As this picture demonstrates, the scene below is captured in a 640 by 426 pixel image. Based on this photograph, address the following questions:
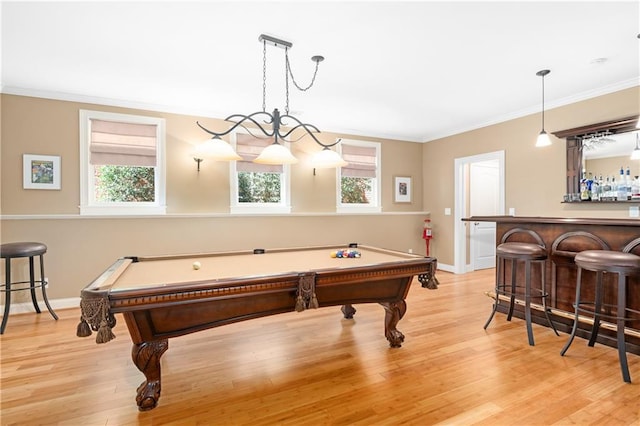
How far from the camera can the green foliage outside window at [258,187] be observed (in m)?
4.91

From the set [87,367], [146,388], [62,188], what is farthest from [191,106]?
[146,388]

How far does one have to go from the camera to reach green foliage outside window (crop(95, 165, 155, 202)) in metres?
4.18

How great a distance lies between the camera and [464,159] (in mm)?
5625

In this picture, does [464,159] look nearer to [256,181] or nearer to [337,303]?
[256,181]

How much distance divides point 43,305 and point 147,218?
4.99 ft

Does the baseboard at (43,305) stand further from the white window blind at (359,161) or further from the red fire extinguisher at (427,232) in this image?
the red fire extinguisher at (427,232)

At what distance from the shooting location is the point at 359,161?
5.81 m

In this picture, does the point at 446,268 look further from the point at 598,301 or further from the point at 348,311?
the point at 598,301

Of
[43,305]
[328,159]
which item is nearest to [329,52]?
[328,159]

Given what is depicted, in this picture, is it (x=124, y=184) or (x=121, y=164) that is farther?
(x=124, y=184)

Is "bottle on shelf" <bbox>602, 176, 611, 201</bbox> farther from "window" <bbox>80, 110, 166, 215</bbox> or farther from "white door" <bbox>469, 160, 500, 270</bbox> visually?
"window" <bbox>80, 110, 166, 215</bbox>

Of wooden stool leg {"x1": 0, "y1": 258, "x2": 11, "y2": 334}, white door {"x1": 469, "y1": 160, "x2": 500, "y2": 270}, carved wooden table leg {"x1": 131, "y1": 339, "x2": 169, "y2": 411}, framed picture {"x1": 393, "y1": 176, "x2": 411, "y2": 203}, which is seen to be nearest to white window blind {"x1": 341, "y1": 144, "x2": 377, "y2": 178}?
framed picture {"x1": 393, "y1": 176, "x2": 411, "y2": 203}

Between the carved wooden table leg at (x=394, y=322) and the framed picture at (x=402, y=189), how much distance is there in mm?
3596

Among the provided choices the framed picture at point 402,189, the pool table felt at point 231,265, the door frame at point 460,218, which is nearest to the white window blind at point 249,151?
the pool table felt at point 231,265
